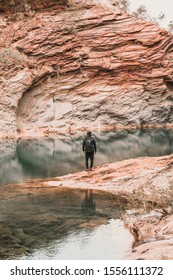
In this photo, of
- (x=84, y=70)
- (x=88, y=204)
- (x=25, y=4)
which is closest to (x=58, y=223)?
(x=88, y=204)

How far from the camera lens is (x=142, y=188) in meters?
12.8

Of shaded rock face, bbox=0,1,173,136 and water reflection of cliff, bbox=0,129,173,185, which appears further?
shaded rock face, bbox=0,1,173,136

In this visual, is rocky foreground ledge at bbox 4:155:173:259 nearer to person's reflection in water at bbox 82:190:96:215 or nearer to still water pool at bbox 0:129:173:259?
still water pool at bbox 0:129:173:259

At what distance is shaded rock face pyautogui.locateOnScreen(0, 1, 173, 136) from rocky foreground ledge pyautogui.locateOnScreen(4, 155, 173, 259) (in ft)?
116

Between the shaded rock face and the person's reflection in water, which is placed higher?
the shaded rock face

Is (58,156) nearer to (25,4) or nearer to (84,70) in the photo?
(84,70)

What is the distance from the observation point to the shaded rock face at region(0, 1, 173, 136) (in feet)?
183

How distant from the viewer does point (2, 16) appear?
57969mm

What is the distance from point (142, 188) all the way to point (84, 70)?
47152 millimetres

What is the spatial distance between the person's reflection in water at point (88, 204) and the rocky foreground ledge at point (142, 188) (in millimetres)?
1017

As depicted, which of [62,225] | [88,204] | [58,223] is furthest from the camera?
[88,204]

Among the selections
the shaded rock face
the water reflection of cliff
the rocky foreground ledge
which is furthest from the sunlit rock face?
the rocky foreground ledge

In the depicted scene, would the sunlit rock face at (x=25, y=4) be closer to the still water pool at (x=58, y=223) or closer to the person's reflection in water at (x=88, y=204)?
the still water pool at (x=58, y=223)

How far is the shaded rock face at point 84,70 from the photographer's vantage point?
55.9 meters
